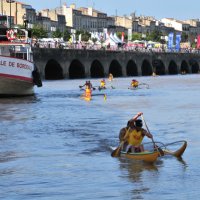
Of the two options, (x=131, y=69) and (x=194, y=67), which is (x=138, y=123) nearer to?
(x=131, y=69)

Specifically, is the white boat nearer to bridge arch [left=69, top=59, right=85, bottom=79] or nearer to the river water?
the river water

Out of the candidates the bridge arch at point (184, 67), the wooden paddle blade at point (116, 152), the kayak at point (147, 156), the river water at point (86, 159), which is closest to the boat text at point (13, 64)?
the river water at point (86, 159)

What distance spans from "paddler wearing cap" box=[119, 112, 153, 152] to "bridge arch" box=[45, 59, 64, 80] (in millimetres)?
73838

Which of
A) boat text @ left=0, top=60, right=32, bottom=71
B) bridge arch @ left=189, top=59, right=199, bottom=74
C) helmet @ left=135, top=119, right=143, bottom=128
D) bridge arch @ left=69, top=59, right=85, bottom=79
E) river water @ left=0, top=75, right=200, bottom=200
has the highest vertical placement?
boat text @ left=0, top=60, right=32, bottom=71

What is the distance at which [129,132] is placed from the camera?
62.5ft

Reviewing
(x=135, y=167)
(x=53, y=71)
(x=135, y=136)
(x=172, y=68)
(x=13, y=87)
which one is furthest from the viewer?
(x=172, y=68)

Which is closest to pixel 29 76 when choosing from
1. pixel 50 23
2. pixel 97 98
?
pixel 97 98

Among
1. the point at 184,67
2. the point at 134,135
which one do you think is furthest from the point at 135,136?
the point at 184,67

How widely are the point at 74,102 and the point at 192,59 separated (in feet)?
324

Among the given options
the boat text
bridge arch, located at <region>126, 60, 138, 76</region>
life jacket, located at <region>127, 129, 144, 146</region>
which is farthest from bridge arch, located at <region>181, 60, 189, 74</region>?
life jacket, located at <region>127, 129, 144, 146</region>

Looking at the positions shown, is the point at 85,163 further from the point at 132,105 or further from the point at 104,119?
the point at 132,105

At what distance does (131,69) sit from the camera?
119250 millimetres

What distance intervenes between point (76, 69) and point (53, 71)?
231 inches

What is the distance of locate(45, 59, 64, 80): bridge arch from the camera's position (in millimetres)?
93844
